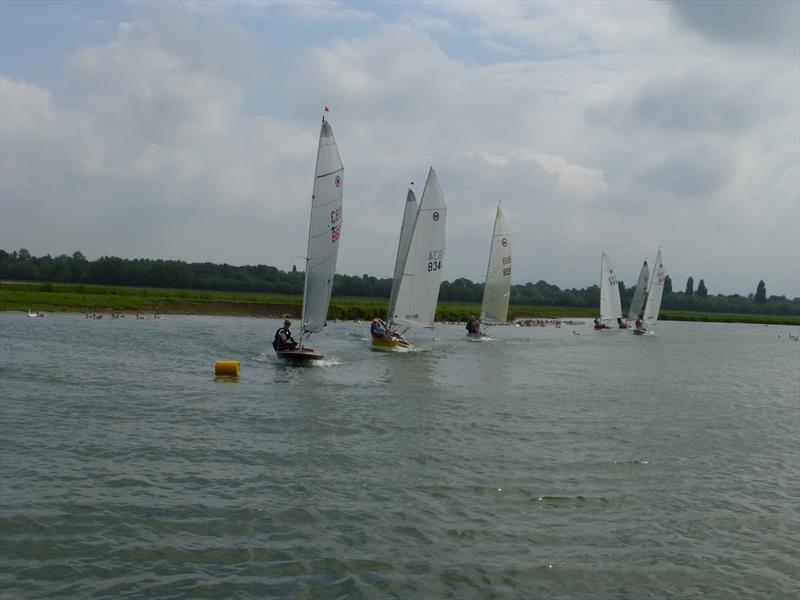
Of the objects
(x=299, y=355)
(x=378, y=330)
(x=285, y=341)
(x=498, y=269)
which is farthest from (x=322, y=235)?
(x=498, y=269)

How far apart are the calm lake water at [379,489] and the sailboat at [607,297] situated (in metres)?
54.9

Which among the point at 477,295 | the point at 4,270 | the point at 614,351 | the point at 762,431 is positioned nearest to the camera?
the point at 762,431

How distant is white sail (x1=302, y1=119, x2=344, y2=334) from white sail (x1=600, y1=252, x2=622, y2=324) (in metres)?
55.7

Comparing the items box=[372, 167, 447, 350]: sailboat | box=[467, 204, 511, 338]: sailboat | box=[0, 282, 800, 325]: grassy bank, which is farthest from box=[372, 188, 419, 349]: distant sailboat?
box=[0, 282, 800, 325]: grassy bank

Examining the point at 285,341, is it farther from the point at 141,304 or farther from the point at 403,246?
the point at 141,304

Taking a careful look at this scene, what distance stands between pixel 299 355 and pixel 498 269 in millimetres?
28795

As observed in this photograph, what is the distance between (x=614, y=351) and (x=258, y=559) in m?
46.0

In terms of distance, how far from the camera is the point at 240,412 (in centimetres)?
1975

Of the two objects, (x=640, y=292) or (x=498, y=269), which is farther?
(x=640, y=292)

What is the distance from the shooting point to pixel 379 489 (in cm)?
1305

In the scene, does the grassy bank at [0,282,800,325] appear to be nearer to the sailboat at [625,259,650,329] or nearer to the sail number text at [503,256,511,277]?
the sailboat at [625,259,650,329]

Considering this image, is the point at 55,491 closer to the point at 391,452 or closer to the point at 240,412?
the point at 391,452

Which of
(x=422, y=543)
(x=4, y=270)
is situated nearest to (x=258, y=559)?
(x=422, y=543)

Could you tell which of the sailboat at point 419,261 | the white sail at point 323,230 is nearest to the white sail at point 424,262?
the sailboat at point 419,261
